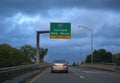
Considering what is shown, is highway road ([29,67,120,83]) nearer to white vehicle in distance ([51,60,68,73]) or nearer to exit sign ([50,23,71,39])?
white vehicle in distance ([51,60,68,73])

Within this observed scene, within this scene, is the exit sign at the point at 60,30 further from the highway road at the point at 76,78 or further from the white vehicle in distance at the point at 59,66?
the highway road at the point at 76,78

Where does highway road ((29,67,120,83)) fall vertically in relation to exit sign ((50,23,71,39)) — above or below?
below

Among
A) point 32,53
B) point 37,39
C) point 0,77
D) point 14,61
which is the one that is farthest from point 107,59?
point 0,77

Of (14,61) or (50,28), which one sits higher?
(50,28)

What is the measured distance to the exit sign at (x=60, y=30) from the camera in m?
62.2

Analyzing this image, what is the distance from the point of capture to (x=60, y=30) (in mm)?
62344

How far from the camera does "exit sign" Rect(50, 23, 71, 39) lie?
62.2 metres

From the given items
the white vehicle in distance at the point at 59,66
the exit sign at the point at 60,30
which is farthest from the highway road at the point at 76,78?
the exit sign at the point at 60,30

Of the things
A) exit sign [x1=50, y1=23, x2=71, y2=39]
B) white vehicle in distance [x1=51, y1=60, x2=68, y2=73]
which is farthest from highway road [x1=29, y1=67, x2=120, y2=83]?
exit sign [x1=50, y1=23, x2=71, y2=39]

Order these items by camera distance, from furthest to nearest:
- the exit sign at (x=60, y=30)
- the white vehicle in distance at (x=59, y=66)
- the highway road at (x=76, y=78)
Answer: the exit sign at (x=60, y=30)
the white vehicle in distance at (x=59, y=66)
the highway road at (x=76, y=78)

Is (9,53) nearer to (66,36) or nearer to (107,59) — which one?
(66,36)

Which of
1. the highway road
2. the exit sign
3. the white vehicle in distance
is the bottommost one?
the highway road

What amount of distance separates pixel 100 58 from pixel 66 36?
95114 mm

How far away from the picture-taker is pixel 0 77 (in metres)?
27.2
